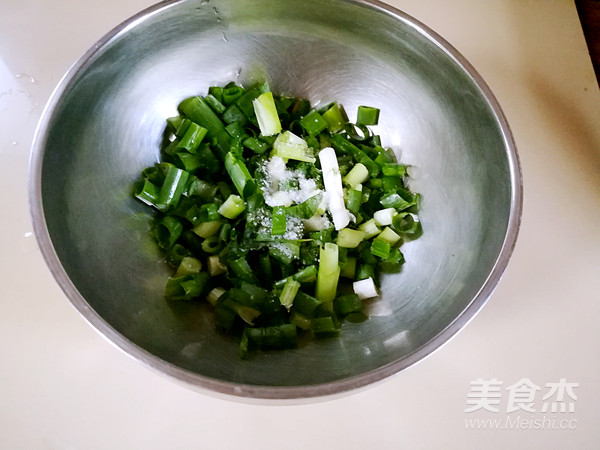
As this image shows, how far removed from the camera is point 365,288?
97 cm

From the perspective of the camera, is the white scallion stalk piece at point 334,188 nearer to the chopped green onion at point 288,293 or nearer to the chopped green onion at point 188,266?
the chopped green onion at point 288,293

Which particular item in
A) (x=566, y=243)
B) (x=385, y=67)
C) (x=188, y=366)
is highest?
(x=385, y=67)

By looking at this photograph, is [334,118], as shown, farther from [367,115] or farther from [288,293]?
[288,293]

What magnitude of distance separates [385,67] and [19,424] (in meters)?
0.94

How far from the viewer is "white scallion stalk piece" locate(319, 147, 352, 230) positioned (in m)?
0.99

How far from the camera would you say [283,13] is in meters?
1.04

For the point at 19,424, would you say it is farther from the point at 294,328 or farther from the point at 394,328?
the point at 394,328

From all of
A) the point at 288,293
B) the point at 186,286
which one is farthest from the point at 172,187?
the point at 288,293

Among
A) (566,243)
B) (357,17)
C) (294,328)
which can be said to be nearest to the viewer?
(294,328)

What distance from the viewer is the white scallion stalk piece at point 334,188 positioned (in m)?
0.99

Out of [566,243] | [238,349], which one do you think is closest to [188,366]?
[238,349]

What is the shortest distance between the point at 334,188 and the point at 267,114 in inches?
8.1

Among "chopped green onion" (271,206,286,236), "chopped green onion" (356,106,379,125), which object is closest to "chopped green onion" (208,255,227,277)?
"chopped green onion" (271,206,286,236)

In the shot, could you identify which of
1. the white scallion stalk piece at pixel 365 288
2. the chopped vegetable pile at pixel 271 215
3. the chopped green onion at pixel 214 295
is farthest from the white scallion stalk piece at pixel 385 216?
the chopped green onion at pixel 214 295
